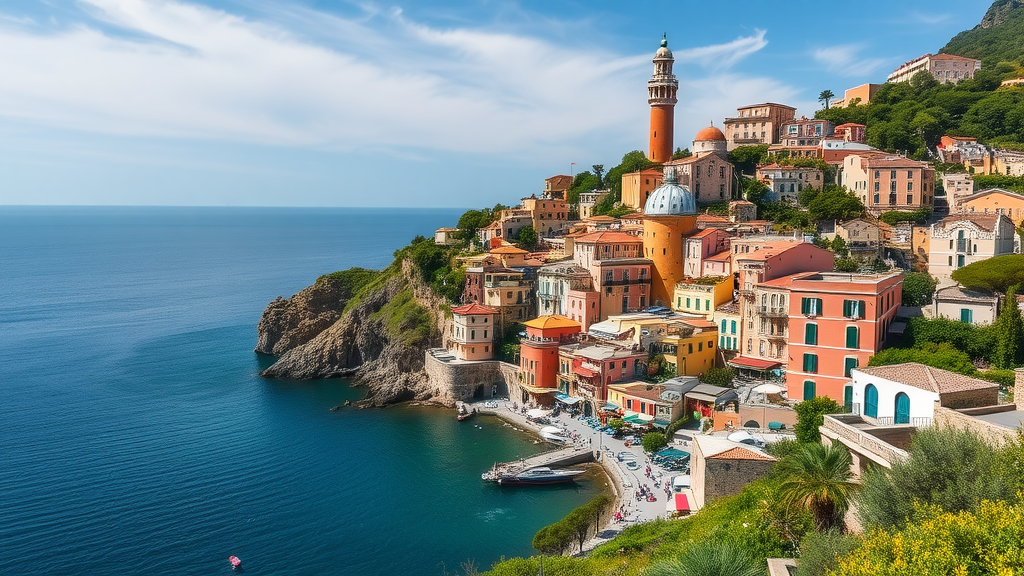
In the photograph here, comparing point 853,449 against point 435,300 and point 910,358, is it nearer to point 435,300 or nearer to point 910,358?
point 910,358

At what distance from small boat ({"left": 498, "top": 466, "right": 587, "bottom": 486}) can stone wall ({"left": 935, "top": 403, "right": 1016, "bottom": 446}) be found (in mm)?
20857

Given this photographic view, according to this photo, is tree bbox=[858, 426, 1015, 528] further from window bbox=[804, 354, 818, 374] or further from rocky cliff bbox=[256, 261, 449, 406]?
rocky cliff bbox=[256, 261, 449, 406]

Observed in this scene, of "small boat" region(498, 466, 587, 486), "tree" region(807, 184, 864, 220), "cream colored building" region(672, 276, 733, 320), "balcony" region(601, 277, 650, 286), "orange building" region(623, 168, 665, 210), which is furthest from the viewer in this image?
"orange building" region(623, 168, 665, 210)

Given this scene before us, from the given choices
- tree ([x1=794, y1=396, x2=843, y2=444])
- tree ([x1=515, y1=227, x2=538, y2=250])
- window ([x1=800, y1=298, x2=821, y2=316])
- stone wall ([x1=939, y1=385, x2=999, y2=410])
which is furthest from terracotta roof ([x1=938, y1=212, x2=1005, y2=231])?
tree ([x1=515, y1=227, x2=538, y2=250])

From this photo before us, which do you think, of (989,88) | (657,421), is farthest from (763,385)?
(989,88)

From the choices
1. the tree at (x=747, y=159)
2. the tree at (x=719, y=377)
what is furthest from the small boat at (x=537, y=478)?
the tree at (x=747, y=159)

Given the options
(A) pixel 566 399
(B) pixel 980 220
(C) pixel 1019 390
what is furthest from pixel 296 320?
(C) pixel 1019 390

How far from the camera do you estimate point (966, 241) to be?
42344 mm

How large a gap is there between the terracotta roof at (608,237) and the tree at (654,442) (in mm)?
18306

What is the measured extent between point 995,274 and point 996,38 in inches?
3681

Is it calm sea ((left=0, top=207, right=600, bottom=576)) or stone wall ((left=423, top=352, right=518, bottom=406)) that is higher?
stone wall ((left=423, top=352, right=518, bottom=406))

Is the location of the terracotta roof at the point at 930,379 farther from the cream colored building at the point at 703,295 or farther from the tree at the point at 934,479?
the cream colored building at the point at 703,295

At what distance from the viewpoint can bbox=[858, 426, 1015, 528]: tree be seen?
12.6 metres

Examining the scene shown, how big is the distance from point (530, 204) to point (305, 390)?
31.2 metres
